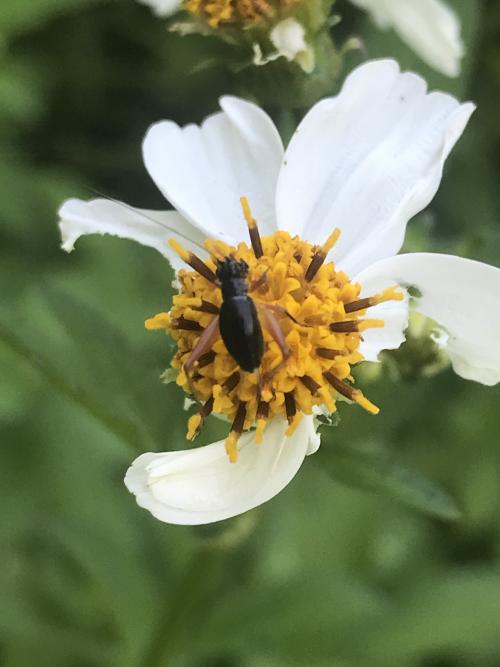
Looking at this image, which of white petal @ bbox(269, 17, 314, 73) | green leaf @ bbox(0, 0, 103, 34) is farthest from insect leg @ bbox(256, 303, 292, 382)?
green leaf @ bbox(0, 0, 103, 34)

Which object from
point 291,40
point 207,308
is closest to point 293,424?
point 207,308

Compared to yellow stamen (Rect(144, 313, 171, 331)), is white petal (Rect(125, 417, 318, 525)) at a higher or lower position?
lower

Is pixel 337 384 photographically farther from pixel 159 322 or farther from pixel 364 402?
pixel 159 322

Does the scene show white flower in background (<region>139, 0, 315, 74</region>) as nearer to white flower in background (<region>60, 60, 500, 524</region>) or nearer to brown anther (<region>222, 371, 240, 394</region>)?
white flower in background (<region>60, 60, 500, 524</region>)

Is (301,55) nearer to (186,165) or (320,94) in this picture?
(320,94)

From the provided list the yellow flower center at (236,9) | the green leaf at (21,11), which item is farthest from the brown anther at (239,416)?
the green leaf at (21,11)

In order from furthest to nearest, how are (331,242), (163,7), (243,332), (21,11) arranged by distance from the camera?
(21,11)
(163,7)
(331,242)
(243,332)

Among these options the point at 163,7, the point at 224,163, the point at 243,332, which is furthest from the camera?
the point at 163,7
